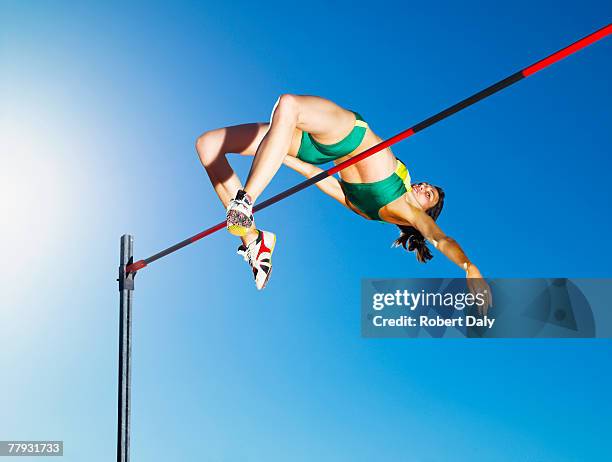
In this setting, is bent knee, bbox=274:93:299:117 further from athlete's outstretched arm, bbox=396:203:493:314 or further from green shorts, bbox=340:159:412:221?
athlete's outstretched arm, bbox=396:203:493:314

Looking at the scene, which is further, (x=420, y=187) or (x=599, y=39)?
(x=420, y=187)

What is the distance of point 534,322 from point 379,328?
1.27m

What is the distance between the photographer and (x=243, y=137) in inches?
165

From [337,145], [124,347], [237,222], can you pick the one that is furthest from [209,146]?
[124,347]

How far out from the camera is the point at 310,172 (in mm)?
4770

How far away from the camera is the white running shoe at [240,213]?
3.30 metres

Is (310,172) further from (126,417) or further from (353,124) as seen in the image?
(126,417)

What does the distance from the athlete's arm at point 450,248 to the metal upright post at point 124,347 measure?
5.65ft

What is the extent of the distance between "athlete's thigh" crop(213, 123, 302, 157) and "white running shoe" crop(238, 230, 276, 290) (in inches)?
22.9

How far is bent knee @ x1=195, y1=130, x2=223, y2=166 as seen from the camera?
4188 millimetres

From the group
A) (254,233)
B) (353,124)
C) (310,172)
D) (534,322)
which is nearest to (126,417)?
(254,233)

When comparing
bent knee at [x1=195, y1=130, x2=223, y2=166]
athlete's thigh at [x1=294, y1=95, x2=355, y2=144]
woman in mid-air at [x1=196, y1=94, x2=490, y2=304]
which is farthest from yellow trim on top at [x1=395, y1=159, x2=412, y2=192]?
bent knee at [x1=195, y1=130, x2=223, y2=166]

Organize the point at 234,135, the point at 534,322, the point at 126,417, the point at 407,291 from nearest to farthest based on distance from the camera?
the point at 234,135, the point at 126,417, the point at 534,322, the point at 407,291

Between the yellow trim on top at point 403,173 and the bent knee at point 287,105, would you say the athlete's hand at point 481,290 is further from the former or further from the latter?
the bent knee at point 287,105
